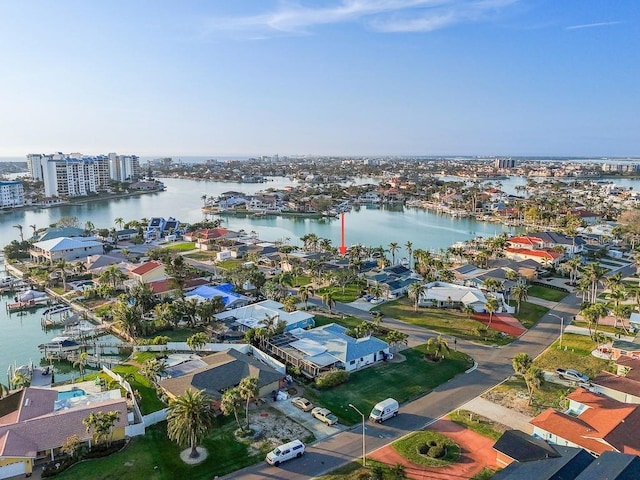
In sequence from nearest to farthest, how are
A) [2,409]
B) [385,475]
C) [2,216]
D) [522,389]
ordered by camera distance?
1. [385,475]
2. [2,409]
3. [522,389]
4. [2,216]

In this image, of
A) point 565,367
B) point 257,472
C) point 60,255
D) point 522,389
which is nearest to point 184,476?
point 257,472

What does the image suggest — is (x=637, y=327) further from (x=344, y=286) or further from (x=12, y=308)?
(x=12, y=308)

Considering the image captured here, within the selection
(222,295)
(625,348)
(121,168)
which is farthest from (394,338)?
(121,168)

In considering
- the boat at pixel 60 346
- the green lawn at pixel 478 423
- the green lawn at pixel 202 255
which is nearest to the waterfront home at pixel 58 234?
the green lawn at pixel 202 255

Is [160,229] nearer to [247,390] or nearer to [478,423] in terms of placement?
Answer: [247,390]

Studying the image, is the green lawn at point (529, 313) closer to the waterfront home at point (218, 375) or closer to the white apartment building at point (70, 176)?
the waterfront home at point (218, 375)
